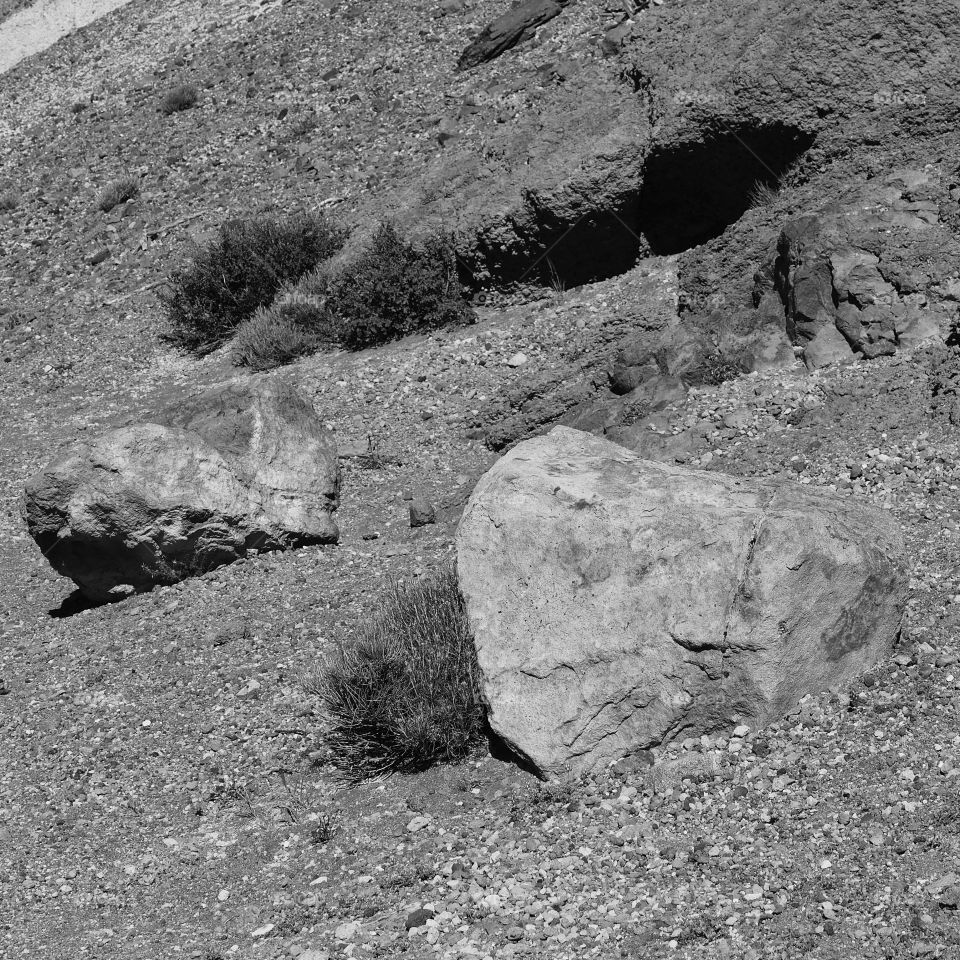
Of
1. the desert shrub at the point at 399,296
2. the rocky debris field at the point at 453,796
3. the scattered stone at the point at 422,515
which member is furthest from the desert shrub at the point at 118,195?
the scattered stone at the point at 422,515

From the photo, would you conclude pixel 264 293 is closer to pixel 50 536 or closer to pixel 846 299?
pixel 50 536

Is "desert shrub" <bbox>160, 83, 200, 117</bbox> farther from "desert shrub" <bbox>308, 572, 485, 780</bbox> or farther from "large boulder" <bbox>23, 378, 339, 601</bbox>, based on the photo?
"desert shrub" <bbox>308, 572, 485, 780</bbox>

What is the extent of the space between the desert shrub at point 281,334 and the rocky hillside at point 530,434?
0.46 metres

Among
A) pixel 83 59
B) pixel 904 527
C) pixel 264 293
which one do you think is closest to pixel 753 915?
pixel 904 527

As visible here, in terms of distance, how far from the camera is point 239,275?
1488 cm

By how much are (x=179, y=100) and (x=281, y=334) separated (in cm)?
905

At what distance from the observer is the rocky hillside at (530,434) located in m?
5.48

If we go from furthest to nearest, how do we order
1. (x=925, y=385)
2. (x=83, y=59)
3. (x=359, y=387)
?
(x=83, y=59)
(x=359, y=387)
(x=925, y=385)

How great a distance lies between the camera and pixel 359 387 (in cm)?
1194

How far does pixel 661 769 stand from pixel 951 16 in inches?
322

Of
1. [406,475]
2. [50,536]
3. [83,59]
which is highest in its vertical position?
[83,59]

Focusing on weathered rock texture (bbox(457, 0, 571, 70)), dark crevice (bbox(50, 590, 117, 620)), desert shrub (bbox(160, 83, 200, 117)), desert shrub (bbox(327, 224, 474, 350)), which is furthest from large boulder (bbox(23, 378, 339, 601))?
desert shrub (bbox(160, 83, 200, 117))

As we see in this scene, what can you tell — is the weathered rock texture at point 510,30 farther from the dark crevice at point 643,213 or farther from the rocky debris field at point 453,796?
the rocky debris field at point 453,796

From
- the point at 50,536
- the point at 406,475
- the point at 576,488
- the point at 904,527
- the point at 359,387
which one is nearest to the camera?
the point at 576,488
